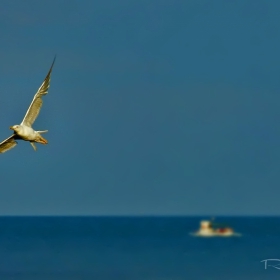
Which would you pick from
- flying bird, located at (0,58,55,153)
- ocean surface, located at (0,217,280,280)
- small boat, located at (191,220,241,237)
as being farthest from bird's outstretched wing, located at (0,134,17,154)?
small boat, located at (191,220,241,237)

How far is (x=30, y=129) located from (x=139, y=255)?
189 ft

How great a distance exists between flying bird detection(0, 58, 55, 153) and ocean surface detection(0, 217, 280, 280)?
31.6 metres

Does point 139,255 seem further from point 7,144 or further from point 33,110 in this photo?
point 7,144

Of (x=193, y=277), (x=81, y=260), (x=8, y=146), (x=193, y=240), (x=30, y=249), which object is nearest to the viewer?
(x=8, y=146)

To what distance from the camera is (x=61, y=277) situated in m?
73.8

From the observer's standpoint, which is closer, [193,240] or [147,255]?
[147,255]

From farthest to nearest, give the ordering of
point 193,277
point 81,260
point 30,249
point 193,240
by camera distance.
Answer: point 193,240 < point 30,249 < point 81,260 < point 193,277

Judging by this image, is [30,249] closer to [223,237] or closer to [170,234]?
[223,237]

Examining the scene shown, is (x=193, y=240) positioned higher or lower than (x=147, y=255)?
higher

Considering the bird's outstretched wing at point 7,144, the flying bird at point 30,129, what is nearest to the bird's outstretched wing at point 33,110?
the flying bird at point 30,129

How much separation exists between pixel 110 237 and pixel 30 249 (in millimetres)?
25623

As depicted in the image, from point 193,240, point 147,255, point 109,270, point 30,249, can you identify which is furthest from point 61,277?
point 193,240

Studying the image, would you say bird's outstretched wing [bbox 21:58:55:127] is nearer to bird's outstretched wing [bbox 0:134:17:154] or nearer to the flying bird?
the flying bird

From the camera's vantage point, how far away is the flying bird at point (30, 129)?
127ft
